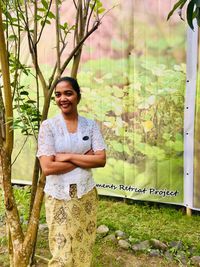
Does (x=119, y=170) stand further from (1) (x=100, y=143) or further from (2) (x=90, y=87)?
(1) (x=100, y=143)

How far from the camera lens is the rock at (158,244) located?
2781 millimetres

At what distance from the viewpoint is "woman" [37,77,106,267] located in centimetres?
182

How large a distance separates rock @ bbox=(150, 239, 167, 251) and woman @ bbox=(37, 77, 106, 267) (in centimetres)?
101

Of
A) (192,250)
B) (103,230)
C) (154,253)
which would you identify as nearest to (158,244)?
(154,253)

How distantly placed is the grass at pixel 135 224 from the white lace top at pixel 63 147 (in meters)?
0.97

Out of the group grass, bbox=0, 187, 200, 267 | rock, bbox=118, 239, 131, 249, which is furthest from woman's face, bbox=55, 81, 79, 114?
rock, bbox=118, 239, 131, 249

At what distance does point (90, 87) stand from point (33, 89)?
2.21 ft

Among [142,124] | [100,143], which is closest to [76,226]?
[100,143]

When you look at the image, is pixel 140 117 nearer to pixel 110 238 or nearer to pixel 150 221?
pixel 150 221

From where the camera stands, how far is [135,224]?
3.29 m

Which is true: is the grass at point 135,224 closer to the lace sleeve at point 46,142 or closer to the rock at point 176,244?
the rock at point 176,244

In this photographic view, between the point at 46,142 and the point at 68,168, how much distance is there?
0.18 meters

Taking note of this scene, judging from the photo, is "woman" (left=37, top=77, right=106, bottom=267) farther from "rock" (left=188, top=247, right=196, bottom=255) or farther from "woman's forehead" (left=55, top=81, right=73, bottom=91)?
"rock" (left=188, top=247, right=196, bottom=255)

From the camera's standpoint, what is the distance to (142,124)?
11.3 feet
